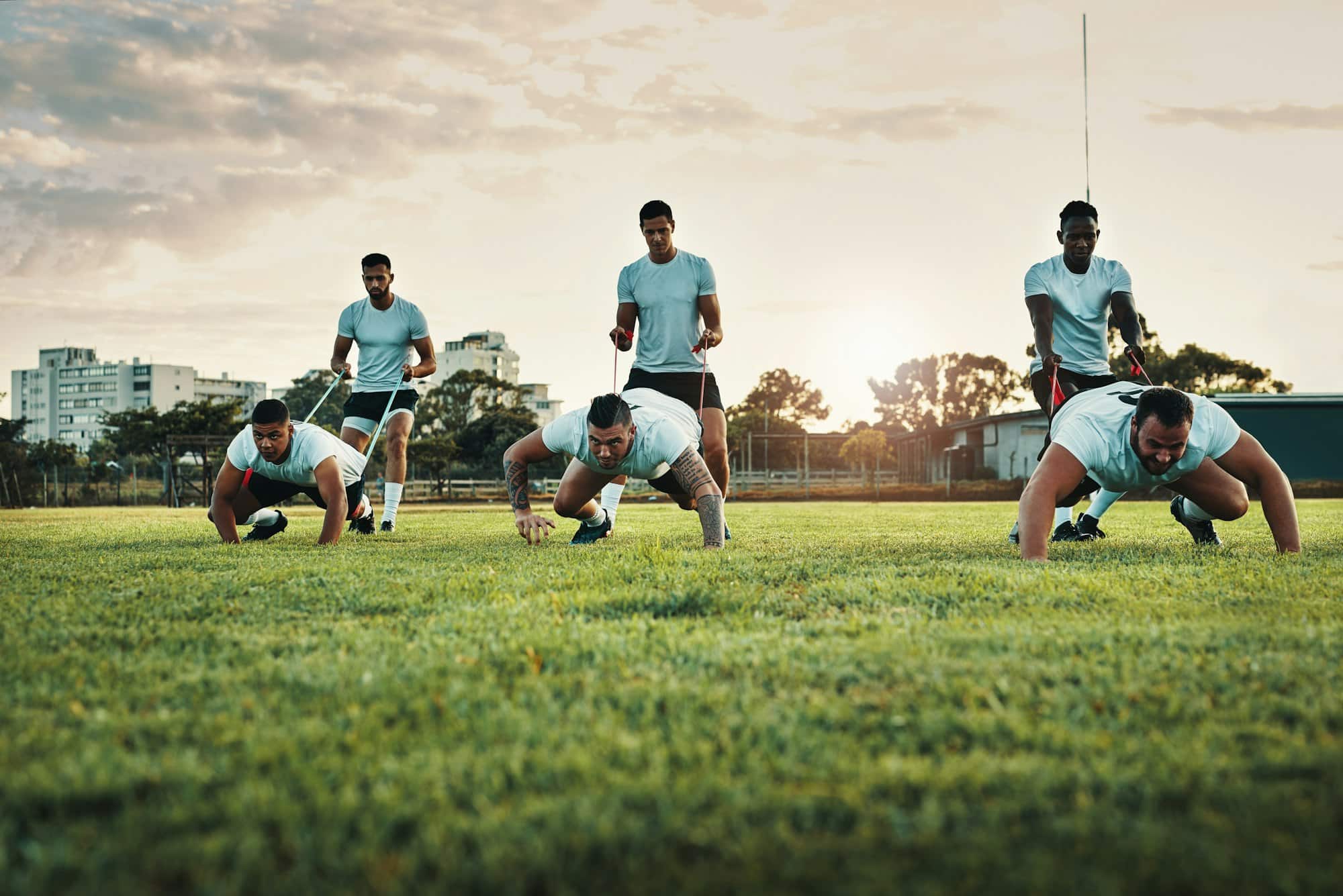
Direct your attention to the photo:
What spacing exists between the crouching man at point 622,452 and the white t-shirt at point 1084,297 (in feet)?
9.77

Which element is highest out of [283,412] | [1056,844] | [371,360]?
[371,360]

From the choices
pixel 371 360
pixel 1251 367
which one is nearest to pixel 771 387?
pixel 1251 367

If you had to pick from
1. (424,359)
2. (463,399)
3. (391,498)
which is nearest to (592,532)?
(391,498)

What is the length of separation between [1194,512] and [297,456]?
6.52 metres

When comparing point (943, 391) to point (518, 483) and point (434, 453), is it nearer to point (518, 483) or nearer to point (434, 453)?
point (434, 453)

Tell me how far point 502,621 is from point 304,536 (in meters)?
5.67

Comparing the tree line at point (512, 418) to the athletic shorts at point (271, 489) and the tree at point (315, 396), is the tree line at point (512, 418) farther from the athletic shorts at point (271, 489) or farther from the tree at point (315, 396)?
the athletic shorts at point (271, 489)

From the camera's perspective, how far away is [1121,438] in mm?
5336

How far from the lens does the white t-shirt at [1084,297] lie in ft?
24.1

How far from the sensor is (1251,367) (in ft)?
176

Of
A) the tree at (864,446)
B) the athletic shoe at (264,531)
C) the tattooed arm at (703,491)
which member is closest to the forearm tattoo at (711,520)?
the tattooed arm at (703,491)

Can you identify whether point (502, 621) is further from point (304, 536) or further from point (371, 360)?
point (371, 360)

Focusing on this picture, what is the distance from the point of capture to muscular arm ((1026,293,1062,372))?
7.13m

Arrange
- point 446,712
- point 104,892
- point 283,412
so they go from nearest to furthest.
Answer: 1. point 104,892
2. point 446,712
3. point 283,412
